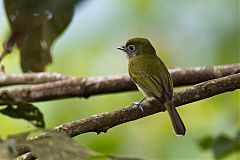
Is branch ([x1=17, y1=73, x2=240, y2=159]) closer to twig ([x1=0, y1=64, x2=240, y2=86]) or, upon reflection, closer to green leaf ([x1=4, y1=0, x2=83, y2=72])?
twig ([x1=0, y1=64, x2=240, y2=86])

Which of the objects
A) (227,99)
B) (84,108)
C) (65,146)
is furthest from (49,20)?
(65,146)

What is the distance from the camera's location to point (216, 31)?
5805 millimetres

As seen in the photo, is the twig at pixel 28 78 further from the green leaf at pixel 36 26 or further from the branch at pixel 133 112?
the branch at pixel 133 112

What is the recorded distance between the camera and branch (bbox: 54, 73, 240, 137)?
2.46 metres

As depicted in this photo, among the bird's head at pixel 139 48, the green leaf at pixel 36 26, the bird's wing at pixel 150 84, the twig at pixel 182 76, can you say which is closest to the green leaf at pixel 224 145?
the twig at pixel 182 76

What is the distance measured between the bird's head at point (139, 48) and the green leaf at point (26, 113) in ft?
4.58

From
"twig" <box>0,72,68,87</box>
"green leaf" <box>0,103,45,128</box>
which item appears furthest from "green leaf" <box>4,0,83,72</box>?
"green leaf" <box>0,103,45,128</box>

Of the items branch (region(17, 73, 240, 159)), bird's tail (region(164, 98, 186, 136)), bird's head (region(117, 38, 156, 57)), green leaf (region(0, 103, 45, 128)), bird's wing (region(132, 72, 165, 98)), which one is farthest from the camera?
Result: bird's head (region(117, 38, 156, 57))

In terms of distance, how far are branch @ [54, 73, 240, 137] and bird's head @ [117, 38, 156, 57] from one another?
1.43 meters

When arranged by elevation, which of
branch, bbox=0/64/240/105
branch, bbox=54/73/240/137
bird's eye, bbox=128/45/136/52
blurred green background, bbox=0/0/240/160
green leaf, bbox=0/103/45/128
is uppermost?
branch, bbox=54/73/240/137

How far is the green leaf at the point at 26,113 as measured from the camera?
3.09m

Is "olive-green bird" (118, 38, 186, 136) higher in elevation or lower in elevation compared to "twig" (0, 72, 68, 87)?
higher

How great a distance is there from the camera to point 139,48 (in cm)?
454

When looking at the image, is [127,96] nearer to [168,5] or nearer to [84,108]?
[84,108]
